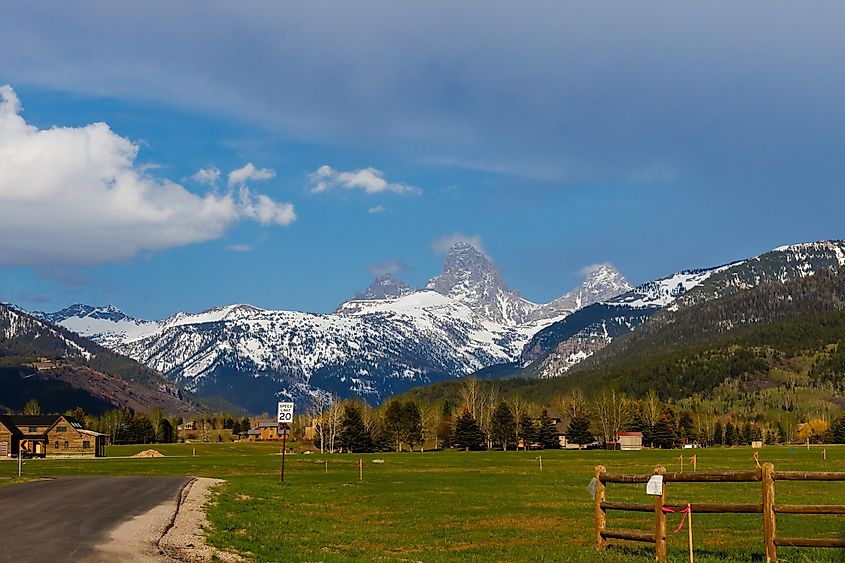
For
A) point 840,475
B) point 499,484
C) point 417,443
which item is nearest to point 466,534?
point 840,475

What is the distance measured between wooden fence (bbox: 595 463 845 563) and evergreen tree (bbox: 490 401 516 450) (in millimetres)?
160805

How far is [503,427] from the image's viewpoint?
18425cm

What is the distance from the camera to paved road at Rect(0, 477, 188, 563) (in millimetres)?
21484

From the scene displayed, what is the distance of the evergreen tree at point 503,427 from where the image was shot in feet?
605

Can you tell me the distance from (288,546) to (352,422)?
15188 centimetres

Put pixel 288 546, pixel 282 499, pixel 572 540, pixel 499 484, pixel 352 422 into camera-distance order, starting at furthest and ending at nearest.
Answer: pixel 352 422 < pixel 499 484 < pixel 282 499 < pixel 572 540 < pixel 288 546

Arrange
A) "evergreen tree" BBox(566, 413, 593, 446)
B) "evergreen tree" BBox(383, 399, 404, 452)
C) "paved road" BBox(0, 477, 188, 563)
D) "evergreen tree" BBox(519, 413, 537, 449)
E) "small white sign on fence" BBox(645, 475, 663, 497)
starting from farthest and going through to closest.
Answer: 1. "evergreen tree" BBox(566, 413, 593, 446)
2. "evergreen tree" BBox(383, 399, 404, 452)
3. "evergreen tree" BBox(519, 413, 537, 449)
4. "small white sign on fence" BBox(645, 475, 663, 497)
5. "paved road" BBox(0, 477, 188, 563)

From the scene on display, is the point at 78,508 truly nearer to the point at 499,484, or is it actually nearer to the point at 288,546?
the point at 288,546

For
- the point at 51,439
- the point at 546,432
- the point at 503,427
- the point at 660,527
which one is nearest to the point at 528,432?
the point at 546,432

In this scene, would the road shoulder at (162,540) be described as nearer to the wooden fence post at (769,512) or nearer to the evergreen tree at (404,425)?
the wooden fence post at (769,512)

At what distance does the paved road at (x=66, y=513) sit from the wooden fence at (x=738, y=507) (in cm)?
1416

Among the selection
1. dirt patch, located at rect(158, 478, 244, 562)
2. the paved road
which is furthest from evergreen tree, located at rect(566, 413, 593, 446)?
dirt patch, located at rect(158, 478, 244, 562)

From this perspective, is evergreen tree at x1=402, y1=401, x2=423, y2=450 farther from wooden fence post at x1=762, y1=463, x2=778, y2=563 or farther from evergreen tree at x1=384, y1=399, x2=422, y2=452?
wooden fence post at x1=762, y1=463, x2=778, y2=563

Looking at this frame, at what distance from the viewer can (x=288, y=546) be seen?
25.9 m
